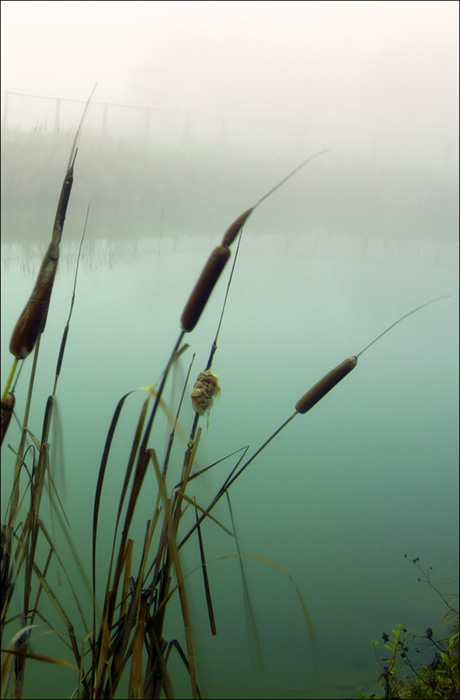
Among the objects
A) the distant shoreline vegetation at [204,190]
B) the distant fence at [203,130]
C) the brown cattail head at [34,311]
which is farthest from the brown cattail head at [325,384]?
the distant fence at [203,130]

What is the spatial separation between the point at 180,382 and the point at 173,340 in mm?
1116

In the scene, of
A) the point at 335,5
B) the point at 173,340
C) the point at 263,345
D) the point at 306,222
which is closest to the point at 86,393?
the point at 173,340

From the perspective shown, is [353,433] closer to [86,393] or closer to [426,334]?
[426,334]

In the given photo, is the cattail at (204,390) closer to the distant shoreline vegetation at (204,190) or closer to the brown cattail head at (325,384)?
the brown cattail head at (325,384)

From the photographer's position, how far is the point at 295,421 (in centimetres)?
192

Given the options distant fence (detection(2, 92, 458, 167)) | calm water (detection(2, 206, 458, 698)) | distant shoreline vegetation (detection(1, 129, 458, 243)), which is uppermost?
distant fence (detection(2, 92, 458, 167))

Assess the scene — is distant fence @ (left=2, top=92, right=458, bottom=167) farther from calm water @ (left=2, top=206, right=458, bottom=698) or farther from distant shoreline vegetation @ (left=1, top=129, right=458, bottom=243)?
calm water @ (left=2, top=206, right=458, bottom=698)

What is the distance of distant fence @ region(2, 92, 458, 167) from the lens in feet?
5.10

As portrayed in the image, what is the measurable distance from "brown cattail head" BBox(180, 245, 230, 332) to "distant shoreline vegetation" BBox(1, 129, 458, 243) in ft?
2.87

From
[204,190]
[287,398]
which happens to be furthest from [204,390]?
[287,398]

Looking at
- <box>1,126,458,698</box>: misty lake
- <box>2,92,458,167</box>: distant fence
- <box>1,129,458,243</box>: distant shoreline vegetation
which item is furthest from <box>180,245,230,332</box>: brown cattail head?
<box>2,92,458,167</box>: distant fence

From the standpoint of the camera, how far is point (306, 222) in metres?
1.64

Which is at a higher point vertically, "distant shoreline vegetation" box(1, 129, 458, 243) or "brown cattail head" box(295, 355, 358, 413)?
"distant shoreline vegetation" box(1, 129, 458, 243)

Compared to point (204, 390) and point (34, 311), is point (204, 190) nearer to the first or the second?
point (204, 390)
